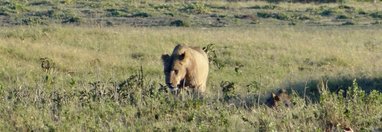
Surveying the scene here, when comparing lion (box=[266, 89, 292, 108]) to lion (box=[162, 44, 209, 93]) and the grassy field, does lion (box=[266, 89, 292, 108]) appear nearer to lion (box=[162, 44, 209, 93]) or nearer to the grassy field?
the grassy field

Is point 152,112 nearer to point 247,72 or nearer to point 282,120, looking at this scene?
point 282,120

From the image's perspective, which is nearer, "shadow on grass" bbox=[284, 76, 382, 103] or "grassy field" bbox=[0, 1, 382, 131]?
"grassy field" bbox=[0, 1, 382, 131]

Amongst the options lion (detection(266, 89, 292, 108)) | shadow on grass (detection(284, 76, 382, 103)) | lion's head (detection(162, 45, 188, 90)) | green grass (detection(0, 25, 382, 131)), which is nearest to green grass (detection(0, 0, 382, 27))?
green grass (detection(0, 25, 382, 131))

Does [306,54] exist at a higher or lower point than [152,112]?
lower

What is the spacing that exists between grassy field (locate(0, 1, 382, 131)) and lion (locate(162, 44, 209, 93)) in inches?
14.2

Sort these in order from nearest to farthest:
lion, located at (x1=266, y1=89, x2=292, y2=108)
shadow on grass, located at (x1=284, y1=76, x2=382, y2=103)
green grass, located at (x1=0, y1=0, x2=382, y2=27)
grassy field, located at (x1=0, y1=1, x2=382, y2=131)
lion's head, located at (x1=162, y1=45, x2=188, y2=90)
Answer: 1. grassy field, located at (x1=0, y1=1, x2=382, y2=131)
2. lion, located at (x1=266, y1=89, x2=292, y2=108)
3. lion's head, located at (x1=162, y1=45, x2=188, y2=90)
4. shadow on grass, located at (x1=284, y1=76, x2=382, y2=103)
5. green grass, located at (x1=0, y1=0, x2=382, y2=27)

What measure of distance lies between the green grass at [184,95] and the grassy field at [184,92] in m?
0.02

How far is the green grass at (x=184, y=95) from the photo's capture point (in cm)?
810

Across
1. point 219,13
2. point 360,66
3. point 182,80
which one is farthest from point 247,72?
point 219,13

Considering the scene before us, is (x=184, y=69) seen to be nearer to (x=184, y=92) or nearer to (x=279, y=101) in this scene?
(x=184, y=92)

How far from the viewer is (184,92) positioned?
9992mm

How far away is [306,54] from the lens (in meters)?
19.9

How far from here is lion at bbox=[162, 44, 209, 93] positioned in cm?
1101

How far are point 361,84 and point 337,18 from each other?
70.8ft
